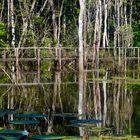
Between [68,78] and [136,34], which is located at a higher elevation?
[136,34]

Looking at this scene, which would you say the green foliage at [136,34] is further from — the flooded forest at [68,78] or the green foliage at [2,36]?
the green foliage at [2,36]

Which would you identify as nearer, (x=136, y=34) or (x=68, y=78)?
(x=68, y=78)

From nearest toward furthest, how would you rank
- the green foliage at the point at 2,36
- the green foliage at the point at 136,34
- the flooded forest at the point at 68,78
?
the flooded forest at the point at 68,78
the green foliage at the point at 2,36
the green foliage at the point at 136,34

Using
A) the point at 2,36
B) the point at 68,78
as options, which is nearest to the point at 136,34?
the point at 2,36

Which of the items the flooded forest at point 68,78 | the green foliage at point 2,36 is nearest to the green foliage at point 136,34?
the flooded forest at point 68,78

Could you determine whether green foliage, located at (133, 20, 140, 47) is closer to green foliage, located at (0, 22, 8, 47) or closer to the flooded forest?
the flooded forest

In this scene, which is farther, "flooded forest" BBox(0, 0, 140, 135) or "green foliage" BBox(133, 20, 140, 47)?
"green foliage" BBox(133, 20, 140, 47)

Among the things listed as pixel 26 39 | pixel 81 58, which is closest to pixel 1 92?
pixel 81 58

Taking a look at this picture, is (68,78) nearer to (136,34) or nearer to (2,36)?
(2,36)

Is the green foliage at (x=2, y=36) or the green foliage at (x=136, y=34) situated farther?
the green foliage at (x=136, y=34)

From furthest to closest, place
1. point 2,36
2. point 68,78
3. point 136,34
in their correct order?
1. point 136,34
2. point 2,36
3. point 68,78

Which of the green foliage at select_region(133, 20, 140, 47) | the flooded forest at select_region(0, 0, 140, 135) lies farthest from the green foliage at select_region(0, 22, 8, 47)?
the green foliage at select_region(133, 20, 140, 47)

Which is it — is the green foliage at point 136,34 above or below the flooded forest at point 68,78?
above

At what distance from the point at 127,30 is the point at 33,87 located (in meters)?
16.9
